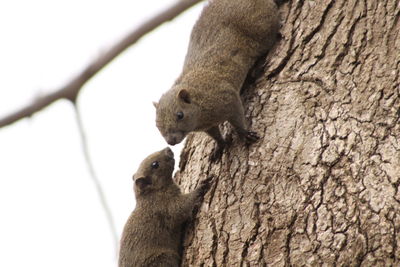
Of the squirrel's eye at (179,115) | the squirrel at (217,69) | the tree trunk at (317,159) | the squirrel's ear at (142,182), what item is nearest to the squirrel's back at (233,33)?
the squirrel at (217,69)

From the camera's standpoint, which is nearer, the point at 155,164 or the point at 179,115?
the point at 179,115

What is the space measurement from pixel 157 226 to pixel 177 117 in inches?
38.2

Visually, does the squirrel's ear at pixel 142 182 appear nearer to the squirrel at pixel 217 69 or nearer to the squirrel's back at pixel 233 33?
the squirrel at pixel 217 69

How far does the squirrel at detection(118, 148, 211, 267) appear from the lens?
5.07 metres

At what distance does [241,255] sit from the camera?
4.40 meters

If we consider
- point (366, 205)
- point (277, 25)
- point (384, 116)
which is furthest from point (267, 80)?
point (366, 205)

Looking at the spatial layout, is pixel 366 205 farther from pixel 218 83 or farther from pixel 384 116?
pixel 218 83

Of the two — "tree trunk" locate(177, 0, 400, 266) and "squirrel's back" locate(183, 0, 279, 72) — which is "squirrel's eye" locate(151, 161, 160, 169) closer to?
"tree trunk" locate(177, 0, 400, 266)

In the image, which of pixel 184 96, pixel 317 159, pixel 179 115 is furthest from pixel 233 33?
pixel 317 159

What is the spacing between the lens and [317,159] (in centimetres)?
451

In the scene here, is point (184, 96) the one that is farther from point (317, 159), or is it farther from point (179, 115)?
point (317, 159)

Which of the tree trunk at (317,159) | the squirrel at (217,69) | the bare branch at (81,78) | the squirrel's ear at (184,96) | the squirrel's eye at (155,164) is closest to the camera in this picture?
the bare branch at (81,78)

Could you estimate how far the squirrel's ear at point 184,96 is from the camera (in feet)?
18.2

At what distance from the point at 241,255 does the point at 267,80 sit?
5.35 ft
